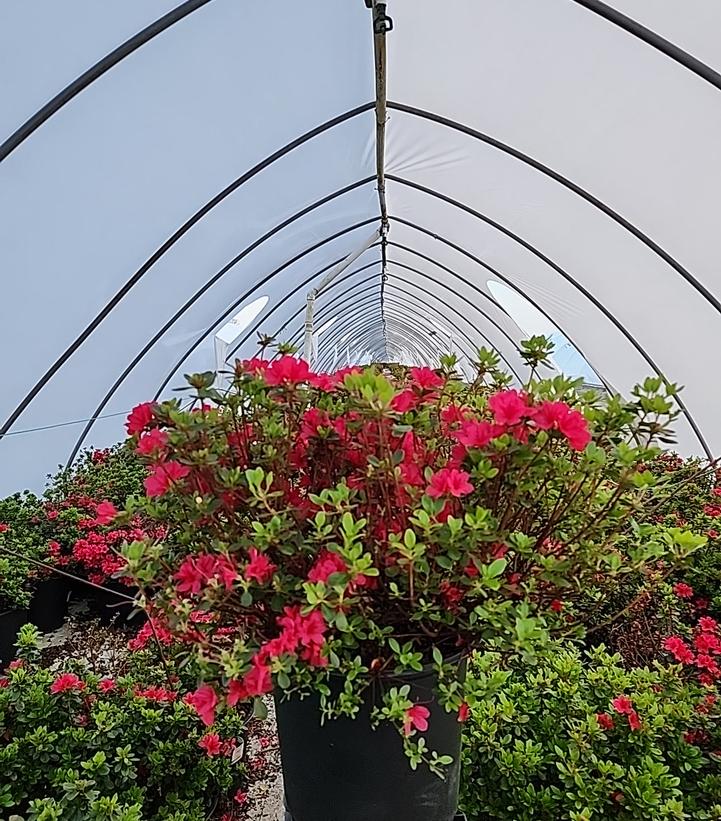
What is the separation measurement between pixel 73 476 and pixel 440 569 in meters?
3.75

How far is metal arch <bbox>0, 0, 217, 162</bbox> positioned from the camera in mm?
2166

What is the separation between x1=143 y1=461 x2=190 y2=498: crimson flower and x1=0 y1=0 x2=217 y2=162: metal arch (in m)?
1.77

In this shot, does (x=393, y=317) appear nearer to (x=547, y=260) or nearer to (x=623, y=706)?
(x=547, y=260)

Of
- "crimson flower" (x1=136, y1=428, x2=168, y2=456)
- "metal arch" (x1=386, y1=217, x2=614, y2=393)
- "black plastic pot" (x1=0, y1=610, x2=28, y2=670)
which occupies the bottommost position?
"crimson flower" (x1=136, y1=428, x2=168, y2=456)

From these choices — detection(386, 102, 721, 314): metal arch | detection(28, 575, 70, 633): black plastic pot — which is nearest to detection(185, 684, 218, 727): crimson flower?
detection(28, 575, 70, 633): black plastic pot

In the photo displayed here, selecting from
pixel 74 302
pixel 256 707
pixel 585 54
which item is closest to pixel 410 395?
pixel 256 707

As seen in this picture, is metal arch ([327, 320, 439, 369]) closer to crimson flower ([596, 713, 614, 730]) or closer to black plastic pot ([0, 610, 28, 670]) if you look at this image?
black plastic pot ([0, 610, 28, 670])

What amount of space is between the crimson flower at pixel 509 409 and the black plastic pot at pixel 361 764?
13.5 inches

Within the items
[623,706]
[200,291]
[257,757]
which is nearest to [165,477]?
[623,706]

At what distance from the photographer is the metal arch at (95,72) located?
2.17 metres

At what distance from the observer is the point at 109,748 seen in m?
1.45

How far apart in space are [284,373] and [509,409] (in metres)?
0.29

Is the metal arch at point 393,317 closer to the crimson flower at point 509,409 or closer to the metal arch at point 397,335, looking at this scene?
the metal arch at point 397,335

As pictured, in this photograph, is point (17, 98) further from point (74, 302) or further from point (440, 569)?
point (440, 569)
